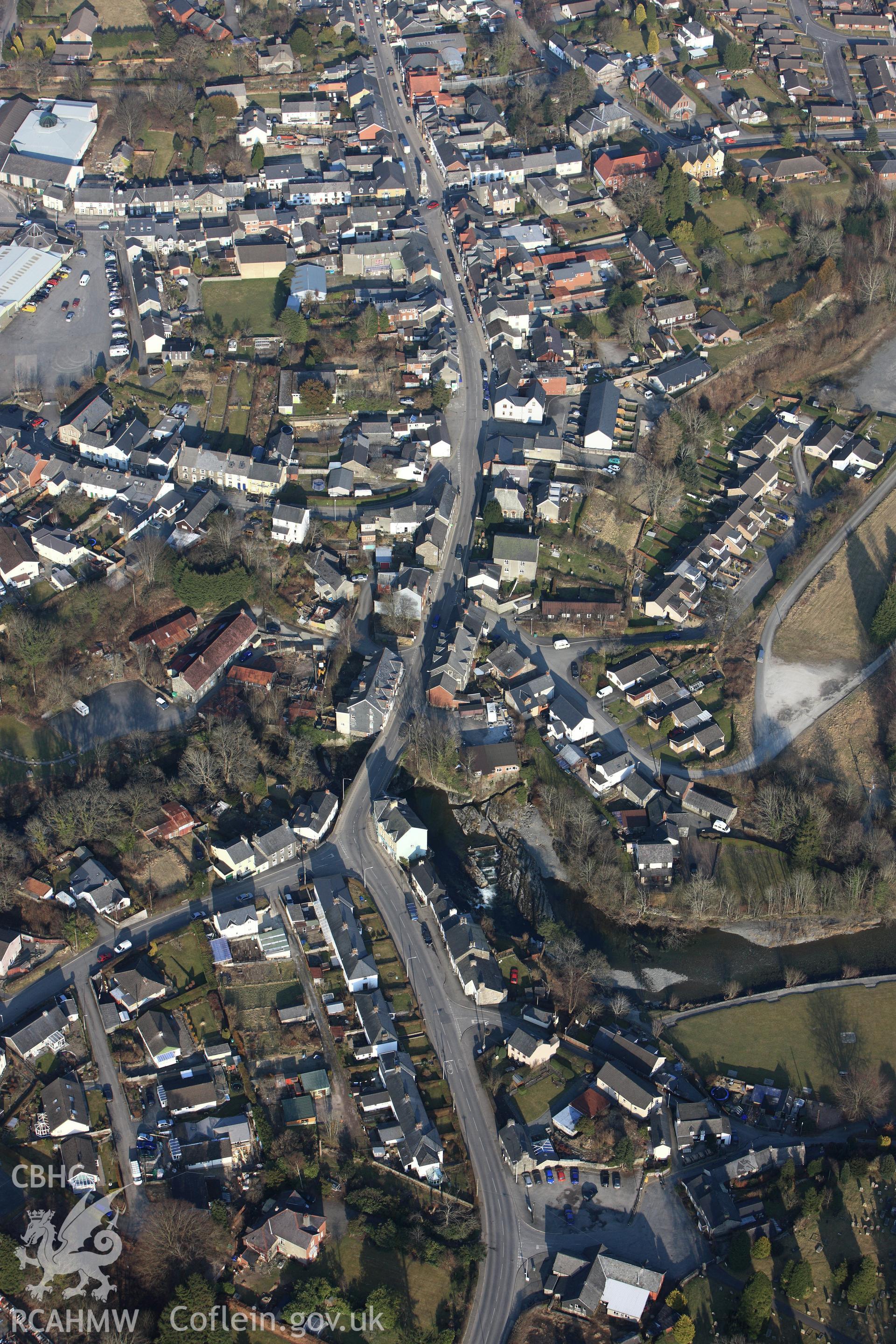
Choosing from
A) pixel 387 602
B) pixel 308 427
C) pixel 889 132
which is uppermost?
pixel 889 132

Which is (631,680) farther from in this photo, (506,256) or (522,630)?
(506,256)

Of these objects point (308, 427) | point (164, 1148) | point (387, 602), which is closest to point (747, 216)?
point (308, 427)

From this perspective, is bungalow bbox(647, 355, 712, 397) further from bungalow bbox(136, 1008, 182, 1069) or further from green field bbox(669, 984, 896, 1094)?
bungalow bbox(136, 1008, 182, 1069)

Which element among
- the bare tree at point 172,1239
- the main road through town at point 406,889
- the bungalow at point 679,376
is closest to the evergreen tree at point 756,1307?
the main road through town at point 406,889

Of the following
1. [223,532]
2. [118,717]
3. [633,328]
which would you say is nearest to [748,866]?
[118,717]

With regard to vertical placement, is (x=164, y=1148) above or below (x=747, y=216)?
below

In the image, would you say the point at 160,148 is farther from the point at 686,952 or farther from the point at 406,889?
the point at 686,952

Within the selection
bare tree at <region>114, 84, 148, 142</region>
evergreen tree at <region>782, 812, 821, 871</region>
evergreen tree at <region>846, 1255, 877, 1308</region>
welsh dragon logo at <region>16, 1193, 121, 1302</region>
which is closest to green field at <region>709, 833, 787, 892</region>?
evergreen tree at <region>782, 812, 821, 871</region>
